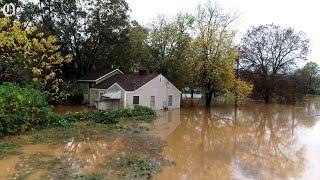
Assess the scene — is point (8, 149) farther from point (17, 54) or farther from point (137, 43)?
point (137, 43)

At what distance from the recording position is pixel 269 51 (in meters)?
45.4

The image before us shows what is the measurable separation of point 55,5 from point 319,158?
25.4 meters

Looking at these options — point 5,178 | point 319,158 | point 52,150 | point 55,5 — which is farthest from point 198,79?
point 5,178

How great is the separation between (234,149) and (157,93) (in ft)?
48.6

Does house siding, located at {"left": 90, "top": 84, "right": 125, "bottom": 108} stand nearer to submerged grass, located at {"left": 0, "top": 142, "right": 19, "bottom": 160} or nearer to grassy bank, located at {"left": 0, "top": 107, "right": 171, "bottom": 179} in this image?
grassy bank, located at {"left": 0, "top": 107, "right": 171, "bottom": 179}

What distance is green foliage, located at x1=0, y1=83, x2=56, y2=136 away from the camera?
1593 cm

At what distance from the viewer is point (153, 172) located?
1127 cm

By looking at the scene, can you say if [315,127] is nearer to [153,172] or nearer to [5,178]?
[153,172]

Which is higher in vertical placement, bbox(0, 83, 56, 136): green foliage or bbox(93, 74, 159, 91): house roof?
bbox(93, 74, 159, 91): house roof

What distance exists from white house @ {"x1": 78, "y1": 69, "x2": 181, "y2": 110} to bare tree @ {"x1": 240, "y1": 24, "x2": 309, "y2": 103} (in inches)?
685

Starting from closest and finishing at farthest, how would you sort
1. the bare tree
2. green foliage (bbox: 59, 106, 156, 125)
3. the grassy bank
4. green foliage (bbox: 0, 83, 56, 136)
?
the grassy bank → green foliage (bbox: 0, 83, 56, 136) → green foliage (bbox: 59, 106, 156, 125) → the bare tree

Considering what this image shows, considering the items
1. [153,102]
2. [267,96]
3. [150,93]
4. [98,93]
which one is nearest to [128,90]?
[150,93]

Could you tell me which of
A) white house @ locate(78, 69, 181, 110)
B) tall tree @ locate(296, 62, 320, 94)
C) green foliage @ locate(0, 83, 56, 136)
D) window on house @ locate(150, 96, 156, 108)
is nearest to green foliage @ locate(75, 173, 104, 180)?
green foliage @ locate(0, 83, 56, 136)

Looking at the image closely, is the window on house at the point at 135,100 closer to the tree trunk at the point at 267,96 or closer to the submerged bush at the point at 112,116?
the submerged bush at the point at 112,116
